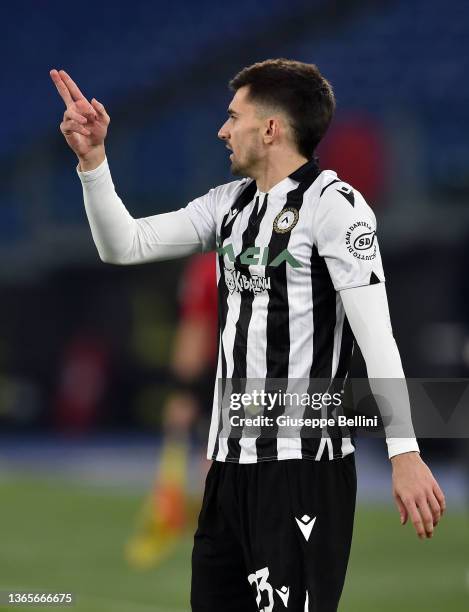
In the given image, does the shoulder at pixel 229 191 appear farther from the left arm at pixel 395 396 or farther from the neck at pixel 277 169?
the left arm at pixel 395 396

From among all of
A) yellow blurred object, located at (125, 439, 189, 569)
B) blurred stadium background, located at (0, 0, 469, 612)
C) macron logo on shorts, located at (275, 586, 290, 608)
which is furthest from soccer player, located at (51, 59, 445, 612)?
blurred stadium background, located at (0, 0, 469, 612)

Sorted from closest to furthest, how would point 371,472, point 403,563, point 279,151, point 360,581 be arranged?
point 279,151 < point 360,581 < point 403,563 < point 371,472

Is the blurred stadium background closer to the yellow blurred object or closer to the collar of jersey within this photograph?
the yellow blurred object

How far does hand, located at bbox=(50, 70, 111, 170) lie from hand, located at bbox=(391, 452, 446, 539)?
1041 millimetres

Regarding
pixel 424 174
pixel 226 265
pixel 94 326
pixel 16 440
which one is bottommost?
pixel 226 265

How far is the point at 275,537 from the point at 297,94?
1.07 meters

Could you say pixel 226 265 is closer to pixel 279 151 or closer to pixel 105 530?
pixel 279 151

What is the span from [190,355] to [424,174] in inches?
257

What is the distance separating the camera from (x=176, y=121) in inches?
603

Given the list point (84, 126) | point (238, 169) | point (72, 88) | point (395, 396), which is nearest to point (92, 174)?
point (84, 126)

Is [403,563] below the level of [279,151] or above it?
below

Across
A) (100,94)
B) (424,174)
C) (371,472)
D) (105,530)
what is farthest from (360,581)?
(100,94)

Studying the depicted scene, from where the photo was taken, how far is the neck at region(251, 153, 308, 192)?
3020 millimetres

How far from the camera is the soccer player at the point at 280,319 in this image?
9.25 feet
